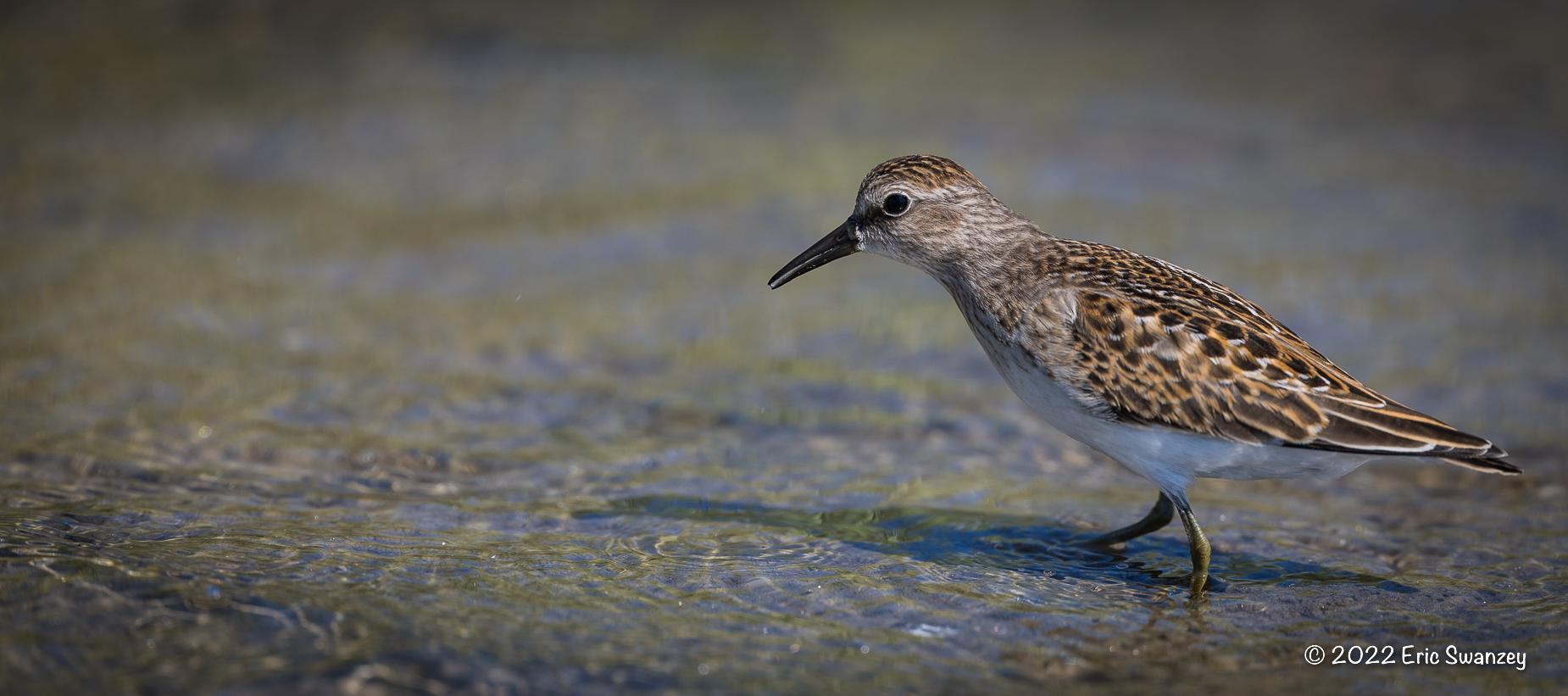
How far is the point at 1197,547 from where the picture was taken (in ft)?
19.0

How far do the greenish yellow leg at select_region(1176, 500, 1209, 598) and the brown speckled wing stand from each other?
0.38 metres

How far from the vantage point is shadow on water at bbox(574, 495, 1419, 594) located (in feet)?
19.3

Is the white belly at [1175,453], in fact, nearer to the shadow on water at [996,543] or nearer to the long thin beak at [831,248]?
the shadow on water at [996,543]

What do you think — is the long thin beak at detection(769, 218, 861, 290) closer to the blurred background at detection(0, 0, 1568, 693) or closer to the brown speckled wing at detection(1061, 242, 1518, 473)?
the blurred background at detection(0, 0, 1568, 693)

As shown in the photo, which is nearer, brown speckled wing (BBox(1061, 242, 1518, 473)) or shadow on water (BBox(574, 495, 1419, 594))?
brown speckled wing (BBox(1061, 242, 1518, 473))

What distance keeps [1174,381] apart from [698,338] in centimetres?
424

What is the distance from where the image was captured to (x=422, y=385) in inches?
325

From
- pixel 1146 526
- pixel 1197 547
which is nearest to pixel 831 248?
pixel 1146 526

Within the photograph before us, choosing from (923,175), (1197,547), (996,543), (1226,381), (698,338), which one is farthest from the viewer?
(698,338)

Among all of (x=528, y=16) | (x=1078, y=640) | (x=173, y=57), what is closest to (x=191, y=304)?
(x=173, y=57)

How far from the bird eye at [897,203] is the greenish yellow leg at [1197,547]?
1.96 m

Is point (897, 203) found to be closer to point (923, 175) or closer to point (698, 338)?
point (923, 175)

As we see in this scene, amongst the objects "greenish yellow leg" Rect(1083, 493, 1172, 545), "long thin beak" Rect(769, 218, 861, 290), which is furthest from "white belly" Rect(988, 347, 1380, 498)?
"long thin beak" Rect(769, 218, 861, 290)

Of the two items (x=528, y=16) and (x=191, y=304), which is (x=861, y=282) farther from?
(x=528, y=16)
